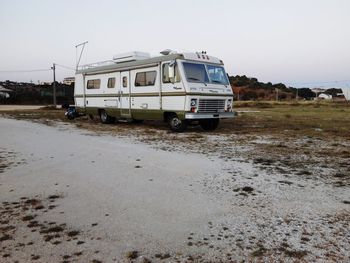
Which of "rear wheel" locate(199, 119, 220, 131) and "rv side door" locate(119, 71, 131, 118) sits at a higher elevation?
"rv side door" locate(119, 71, 131, 118)

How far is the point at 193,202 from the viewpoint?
14.9ft

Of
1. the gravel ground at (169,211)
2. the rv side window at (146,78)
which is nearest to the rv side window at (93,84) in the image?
the rv side window at (146,78)

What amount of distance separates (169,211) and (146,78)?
10.0 meters

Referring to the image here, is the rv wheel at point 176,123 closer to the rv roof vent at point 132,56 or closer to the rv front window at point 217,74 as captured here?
the rv front window at point 217,74

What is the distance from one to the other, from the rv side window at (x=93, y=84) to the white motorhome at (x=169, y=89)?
0.48m

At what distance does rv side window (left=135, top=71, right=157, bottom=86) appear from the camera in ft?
43.8

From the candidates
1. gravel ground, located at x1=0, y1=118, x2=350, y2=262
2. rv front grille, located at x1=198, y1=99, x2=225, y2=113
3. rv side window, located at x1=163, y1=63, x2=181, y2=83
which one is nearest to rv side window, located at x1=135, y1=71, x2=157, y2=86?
rv side window, located at x1=163, y1=63, x2=181, y2=83

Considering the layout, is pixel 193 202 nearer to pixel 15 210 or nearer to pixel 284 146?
pixel 15 210

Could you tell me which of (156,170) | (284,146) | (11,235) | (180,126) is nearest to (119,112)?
(180,126)

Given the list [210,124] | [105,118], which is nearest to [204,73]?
[210,124]

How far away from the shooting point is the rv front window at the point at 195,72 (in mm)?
12164

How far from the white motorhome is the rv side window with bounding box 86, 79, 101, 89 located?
482 millimetres

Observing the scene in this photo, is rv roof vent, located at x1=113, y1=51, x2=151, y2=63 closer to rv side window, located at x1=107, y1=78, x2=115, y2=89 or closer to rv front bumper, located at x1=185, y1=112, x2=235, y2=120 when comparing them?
rv side window, located at x1=107, y1=78, x2=115, y2=89

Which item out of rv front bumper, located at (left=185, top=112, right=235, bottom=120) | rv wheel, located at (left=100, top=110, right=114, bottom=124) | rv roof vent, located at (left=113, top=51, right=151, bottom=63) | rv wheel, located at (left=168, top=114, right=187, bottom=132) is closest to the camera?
rv front bumper, located at (left=185, top=112, right=235, bottom=120)
